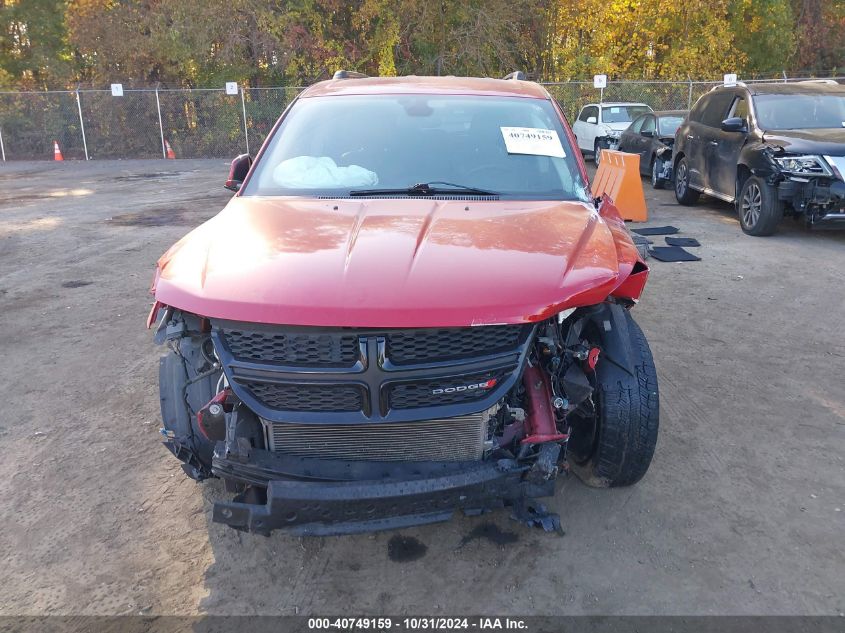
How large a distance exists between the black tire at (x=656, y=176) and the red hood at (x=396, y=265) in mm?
10666

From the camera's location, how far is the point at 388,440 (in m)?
2.61

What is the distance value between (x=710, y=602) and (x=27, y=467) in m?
3.42

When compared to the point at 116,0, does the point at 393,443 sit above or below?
below

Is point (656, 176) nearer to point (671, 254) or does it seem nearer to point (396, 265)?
point (671, 254)

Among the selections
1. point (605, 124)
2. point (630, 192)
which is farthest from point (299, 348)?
point (605, 124)

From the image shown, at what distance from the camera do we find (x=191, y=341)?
282 centimetres

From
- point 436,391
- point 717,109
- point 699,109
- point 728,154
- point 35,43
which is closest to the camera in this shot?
point 436,391

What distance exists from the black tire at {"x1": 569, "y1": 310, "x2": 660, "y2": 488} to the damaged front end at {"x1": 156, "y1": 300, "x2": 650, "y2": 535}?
0.30 m

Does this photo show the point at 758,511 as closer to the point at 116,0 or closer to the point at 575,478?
the point at 575,478

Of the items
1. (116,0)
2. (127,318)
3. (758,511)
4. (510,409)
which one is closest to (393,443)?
(510,409)

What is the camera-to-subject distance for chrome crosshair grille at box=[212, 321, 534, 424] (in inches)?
97.1

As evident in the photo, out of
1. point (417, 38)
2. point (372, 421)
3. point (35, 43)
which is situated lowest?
point (372, 421)

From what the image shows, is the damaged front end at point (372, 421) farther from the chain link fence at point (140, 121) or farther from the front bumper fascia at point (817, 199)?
the chain link fence at point (140, 121)

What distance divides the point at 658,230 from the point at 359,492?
8.11 meters
